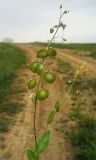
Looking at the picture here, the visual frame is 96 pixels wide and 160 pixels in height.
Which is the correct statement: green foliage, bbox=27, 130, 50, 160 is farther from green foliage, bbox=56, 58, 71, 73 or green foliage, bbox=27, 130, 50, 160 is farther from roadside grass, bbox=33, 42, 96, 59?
roadside grass, bbox=33, 42, 96, 59

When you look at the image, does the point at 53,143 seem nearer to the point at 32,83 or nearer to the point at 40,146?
the point at 40,146

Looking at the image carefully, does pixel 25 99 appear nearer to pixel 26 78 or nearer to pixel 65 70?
pixel 26 78

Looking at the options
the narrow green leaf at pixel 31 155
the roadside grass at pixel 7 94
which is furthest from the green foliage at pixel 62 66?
the narrow green leaf at pixel 31 155

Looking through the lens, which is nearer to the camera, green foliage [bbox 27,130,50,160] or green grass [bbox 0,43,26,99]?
green foliage [bbox 27,130,50,160]

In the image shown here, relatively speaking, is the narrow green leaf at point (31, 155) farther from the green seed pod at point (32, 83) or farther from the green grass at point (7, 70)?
the green grass at point (7, 70)

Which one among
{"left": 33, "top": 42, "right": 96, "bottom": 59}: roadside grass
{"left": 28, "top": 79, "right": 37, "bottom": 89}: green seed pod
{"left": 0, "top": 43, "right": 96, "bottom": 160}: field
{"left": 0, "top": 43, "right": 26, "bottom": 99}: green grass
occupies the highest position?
{"left": 28, "top": 79, "right": 37, "bottom": 89}: green seed pod

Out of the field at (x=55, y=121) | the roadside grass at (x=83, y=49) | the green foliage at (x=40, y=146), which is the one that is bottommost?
the roadside grass at (x=83, y=49)

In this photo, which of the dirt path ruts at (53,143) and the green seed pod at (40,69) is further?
the dirt path ruts at (53,143)

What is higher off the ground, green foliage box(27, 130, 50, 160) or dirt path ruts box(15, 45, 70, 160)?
green foliage box(27, 130, 50, 160)

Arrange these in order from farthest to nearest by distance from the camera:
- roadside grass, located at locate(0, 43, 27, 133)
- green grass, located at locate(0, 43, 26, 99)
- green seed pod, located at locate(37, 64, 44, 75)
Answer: green grass, located at locate(0, 43, 26, 99)
roadside grass, located at locate(0, 43, 27, 133)
green seed pod, located at locate(37, 64, 44, 75)

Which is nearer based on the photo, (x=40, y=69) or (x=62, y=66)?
(x=40, y=69)

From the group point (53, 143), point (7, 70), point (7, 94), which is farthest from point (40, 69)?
point (7, 70)

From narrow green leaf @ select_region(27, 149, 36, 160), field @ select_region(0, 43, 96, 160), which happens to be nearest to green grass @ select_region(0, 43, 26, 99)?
field @ select_region(0, 43, 96, 160)

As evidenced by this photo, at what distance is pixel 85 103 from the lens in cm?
1240
